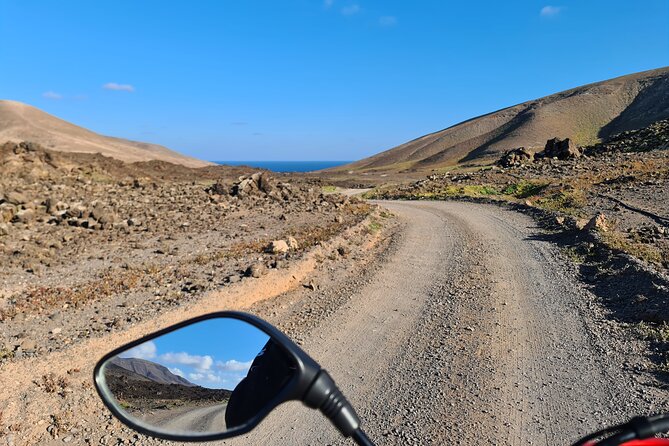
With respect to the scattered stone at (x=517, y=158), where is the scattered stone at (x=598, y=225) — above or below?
below

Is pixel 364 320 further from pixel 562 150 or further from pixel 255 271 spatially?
pixel 562 150

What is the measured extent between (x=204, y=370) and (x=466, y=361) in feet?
17.6

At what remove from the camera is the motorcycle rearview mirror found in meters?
1.58

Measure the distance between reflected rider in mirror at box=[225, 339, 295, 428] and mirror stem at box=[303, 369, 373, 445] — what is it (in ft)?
0.53

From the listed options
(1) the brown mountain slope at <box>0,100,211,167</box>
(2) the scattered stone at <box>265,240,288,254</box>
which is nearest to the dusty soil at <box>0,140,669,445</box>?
(2) the scattered stone at <box>265,240,288,254</box>

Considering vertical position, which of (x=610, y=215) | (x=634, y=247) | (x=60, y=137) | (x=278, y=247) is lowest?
(x=278, y=247)

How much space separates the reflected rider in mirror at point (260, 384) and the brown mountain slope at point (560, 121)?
317ft

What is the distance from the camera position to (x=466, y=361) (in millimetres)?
6848

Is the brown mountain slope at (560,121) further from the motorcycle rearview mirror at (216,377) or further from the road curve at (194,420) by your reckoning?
the motorcycle rearview mirror at (216,377)

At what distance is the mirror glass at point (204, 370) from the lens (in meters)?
2.07

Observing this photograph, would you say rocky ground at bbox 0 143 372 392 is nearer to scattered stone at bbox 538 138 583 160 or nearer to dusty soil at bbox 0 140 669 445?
dusty soil at bbox 0 140 669 445

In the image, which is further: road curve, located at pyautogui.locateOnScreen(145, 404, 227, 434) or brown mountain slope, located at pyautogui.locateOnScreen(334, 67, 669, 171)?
brown mountain slope, located at pyautogui.locateOnScreen(334, 67, 669, 171)

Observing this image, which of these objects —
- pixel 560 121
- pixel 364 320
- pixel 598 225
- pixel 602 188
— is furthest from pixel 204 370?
pixel 560 121

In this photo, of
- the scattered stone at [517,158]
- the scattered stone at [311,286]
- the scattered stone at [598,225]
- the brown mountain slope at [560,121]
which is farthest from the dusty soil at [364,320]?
the brown mountain slope at [560,121]
